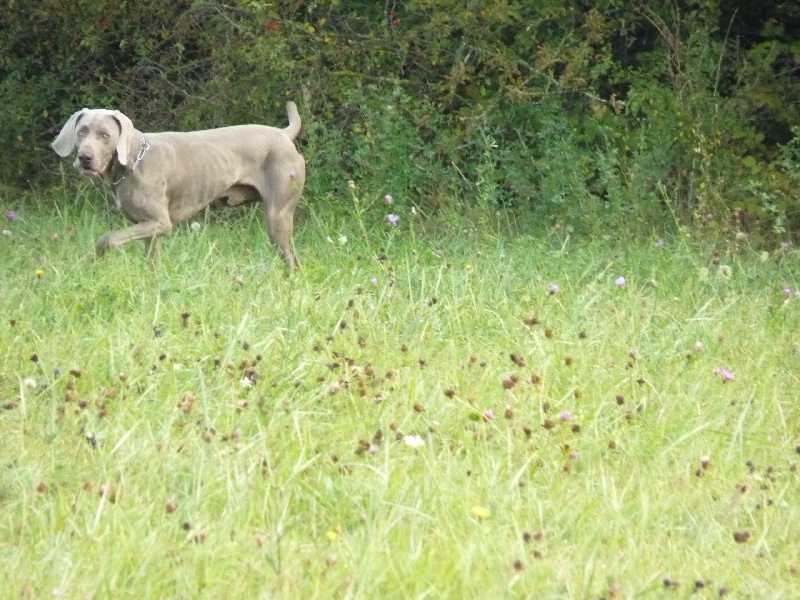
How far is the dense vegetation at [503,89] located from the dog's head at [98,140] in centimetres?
227

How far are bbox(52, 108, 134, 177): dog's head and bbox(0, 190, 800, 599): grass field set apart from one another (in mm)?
437

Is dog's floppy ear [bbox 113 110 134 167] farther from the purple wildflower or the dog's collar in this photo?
the purple wildflower

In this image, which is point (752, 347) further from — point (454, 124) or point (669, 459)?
point (454, 124)

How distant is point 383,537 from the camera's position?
2984 millimetres

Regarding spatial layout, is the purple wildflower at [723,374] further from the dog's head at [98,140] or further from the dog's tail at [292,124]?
the dog's tail at [292,124]

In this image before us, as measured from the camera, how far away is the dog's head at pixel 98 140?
A: 5.72 m

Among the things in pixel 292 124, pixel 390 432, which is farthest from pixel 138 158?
pixel 390 432

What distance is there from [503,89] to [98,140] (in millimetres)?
3344

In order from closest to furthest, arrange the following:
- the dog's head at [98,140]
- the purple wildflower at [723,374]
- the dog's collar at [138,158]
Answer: the purple wildflower at [723,374] → the dog's head at [98,140] → the dog's collar at [138,158]

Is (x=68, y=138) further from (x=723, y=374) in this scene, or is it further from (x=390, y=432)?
(x=723, y=374)

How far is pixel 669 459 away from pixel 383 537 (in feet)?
3.57

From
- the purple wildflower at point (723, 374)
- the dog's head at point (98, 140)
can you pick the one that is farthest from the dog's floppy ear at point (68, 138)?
the purple wildflower at point (723, 374)

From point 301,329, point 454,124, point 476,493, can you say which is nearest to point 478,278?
point 301,329

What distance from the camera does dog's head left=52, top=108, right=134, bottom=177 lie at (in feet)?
18.8
